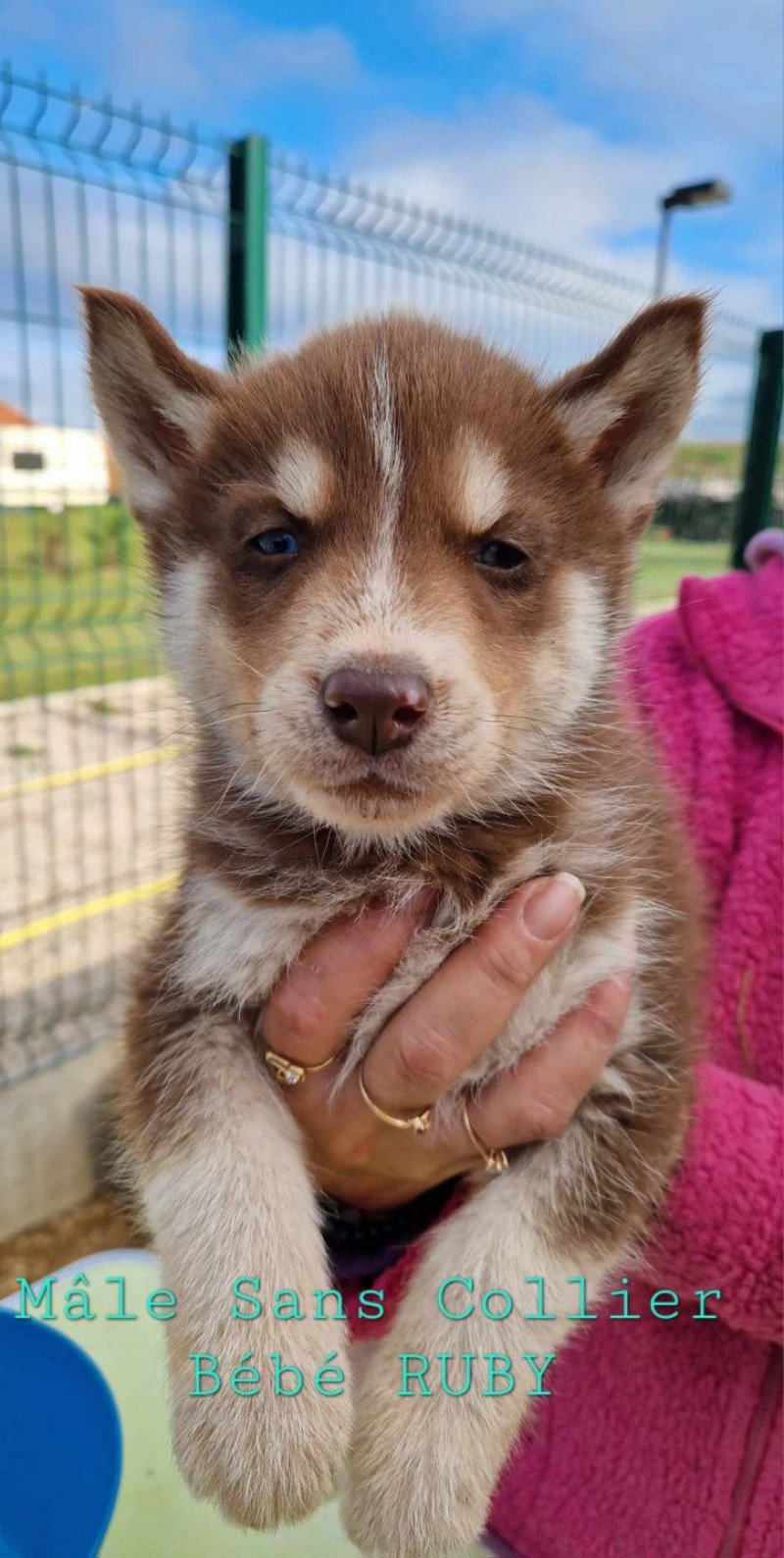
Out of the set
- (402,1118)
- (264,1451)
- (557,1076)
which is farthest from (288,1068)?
(264,1451)

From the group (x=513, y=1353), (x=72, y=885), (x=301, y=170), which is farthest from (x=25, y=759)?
(x=513, y=1353)

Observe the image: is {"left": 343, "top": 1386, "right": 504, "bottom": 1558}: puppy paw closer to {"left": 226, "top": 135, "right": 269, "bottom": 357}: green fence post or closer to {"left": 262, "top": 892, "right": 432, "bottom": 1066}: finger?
{"left": 262, "top": 892, "right": 432, "bottom": 1066}: finger

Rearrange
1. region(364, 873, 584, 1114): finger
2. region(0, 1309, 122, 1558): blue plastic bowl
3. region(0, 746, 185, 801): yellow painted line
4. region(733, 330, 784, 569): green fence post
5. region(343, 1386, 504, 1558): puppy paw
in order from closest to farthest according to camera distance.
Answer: region(0, 1309, 122, 1558): blue plastic bowl, region(343, 1386, 504, 1558): puppy paw, region(364, 873, 584, 1114): finger, region(0, 746, 185, 801): yellow painted line, region(733, 330, 784, 569): green fence post

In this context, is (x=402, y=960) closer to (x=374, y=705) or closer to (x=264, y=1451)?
(x=374, y=705)

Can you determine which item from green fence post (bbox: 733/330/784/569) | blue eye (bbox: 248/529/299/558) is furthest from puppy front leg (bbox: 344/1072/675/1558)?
green fence post (bbox: 733/330/784/569)

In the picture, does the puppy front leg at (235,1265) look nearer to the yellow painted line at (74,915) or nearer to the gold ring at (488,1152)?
the gold ring at (488,1152)

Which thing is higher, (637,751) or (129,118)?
(129,118)

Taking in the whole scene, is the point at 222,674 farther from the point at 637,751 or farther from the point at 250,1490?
the point at 250,1490

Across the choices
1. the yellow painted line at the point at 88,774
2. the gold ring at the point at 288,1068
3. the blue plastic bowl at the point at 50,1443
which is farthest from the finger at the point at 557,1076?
the yellow painted line at the point at 88,774
